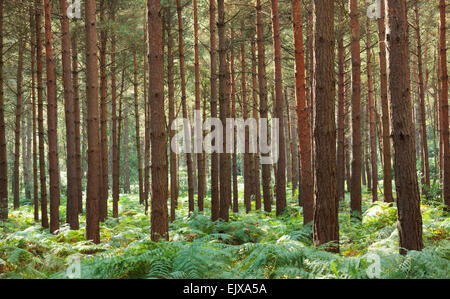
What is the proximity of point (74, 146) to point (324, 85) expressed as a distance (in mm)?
8054

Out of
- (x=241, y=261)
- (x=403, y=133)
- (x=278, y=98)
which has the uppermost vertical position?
(x=278, y=98)

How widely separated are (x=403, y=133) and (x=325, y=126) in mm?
1074

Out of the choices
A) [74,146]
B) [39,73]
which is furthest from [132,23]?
[74,146]

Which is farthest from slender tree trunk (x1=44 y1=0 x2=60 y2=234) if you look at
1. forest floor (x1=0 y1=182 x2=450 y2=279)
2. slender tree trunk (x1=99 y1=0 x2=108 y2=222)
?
forest floor (x1=0 y1=182 x2=450 y2=279)

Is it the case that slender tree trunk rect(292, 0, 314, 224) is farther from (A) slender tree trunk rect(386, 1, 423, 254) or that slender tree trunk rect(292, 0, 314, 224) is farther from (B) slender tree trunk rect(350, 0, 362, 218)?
(A) slender tree trunk rect(386, 1, 423, 254)

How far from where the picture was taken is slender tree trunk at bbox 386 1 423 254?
489 centimetres

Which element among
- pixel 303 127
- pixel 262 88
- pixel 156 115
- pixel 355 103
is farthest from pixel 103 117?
pixel 355 103

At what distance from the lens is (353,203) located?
10.9m

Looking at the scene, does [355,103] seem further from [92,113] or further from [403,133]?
[92,113]

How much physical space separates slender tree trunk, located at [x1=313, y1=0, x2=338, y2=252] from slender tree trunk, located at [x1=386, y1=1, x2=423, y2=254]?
0.85 metres

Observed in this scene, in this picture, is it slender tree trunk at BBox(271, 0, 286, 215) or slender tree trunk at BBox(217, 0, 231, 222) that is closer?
slender tree trunk at BBox(217, 0, 231, 222)

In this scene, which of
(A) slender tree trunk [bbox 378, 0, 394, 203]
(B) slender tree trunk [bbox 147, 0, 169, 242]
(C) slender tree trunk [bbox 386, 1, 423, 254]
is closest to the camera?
(C) slender tree trunk [bbox 386, 1, 423, 254]

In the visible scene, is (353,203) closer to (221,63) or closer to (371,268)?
(221,63)

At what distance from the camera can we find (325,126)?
5434mm
